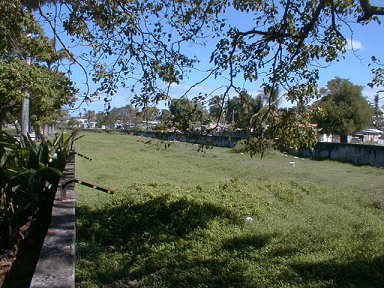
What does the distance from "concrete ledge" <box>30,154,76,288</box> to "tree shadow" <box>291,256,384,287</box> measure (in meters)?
2.44

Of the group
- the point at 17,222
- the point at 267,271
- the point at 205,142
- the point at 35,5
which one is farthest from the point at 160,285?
the point at 35,5

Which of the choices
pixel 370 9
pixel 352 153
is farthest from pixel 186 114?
pixel 352 153

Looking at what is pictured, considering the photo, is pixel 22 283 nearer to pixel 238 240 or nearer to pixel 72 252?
pixel 72 252

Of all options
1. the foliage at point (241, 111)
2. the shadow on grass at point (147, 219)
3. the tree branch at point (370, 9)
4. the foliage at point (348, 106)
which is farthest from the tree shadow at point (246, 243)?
the foliage at point (348, 106)

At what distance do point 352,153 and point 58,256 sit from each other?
917 inches

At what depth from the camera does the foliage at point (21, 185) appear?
588cm

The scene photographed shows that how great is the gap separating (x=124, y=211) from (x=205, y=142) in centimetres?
188

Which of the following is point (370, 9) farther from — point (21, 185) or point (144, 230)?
point (21, 185)

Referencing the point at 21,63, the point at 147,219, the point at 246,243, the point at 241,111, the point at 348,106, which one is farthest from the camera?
the point at 348,106

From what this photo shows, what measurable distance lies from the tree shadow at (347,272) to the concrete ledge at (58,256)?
96.0 inches

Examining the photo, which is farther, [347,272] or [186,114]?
[186,114]

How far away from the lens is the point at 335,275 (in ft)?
16.7

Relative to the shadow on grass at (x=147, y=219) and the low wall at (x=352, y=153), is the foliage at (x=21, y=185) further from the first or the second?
A: the low wall at (x=352, y=153)

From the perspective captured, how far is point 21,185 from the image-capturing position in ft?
20.0
